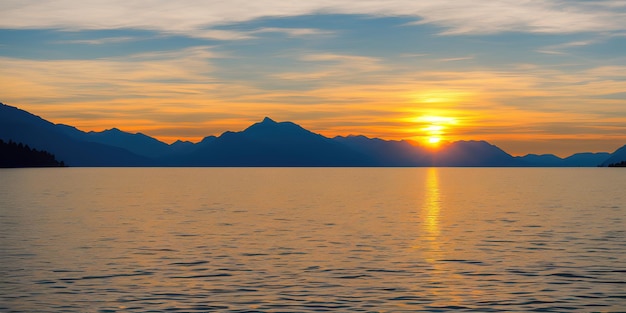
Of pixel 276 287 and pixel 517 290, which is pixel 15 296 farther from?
pixel 517 290

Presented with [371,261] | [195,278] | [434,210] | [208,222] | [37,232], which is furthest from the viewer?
[434,210]

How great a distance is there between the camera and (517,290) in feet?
125

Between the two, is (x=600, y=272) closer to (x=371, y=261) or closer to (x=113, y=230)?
(x=371, y=261)

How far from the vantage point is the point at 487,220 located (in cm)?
8394

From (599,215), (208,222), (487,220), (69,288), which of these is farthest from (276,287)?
(599,215)

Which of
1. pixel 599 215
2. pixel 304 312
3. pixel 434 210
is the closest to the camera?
pixel 304 312

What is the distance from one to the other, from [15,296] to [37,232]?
32129mm

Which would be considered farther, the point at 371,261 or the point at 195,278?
the point at 371,261

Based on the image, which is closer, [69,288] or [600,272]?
[69,288]

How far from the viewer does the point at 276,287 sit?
38938 millimetres

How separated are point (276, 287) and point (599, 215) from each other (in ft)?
204

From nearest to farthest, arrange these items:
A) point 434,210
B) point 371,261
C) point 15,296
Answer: point 15,296
point 371,261
point 434,210

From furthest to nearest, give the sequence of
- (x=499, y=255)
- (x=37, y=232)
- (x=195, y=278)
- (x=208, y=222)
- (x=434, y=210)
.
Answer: (x=434, y=210), (x=208, y=222), (x=37, y=232), (x=499, y=255), (x=195, y=278)

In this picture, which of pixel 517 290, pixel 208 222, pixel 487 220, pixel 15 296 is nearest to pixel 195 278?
pixel 15 296
